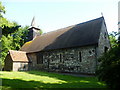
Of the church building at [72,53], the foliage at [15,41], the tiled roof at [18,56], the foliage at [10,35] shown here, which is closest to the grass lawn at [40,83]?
the foliage at [10,35]

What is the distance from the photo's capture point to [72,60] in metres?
19.5

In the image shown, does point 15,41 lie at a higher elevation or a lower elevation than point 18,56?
higher

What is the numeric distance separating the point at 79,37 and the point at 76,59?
3.90 m

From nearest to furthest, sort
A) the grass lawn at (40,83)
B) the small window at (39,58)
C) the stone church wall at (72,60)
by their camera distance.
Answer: the grass lawn at (40,83) < the stone church wall at (72,60) < the small window at (39,58)

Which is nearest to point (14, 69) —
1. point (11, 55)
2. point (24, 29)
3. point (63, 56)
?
point (11, 55)

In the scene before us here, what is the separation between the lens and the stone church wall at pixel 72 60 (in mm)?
17642

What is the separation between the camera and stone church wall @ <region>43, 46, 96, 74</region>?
17.6m

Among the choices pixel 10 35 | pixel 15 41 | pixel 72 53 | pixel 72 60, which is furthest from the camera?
pixel 15 41

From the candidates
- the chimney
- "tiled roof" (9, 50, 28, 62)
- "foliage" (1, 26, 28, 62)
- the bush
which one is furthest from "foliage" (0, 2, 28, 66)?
the bush

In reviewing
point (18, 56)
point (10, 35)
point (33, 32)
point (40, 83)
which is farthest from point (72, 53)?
point (33, 32)

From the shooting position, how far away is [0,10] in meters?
10.8

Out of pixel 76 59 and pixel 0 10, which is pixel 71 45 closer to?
pixel 76 59

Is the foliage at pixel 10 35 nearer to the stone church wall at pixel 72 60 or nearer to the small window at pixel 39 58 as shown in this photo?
the small window at pixel 39 58

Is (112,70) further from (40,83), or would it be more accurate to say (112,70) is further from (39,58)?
(39,58)
